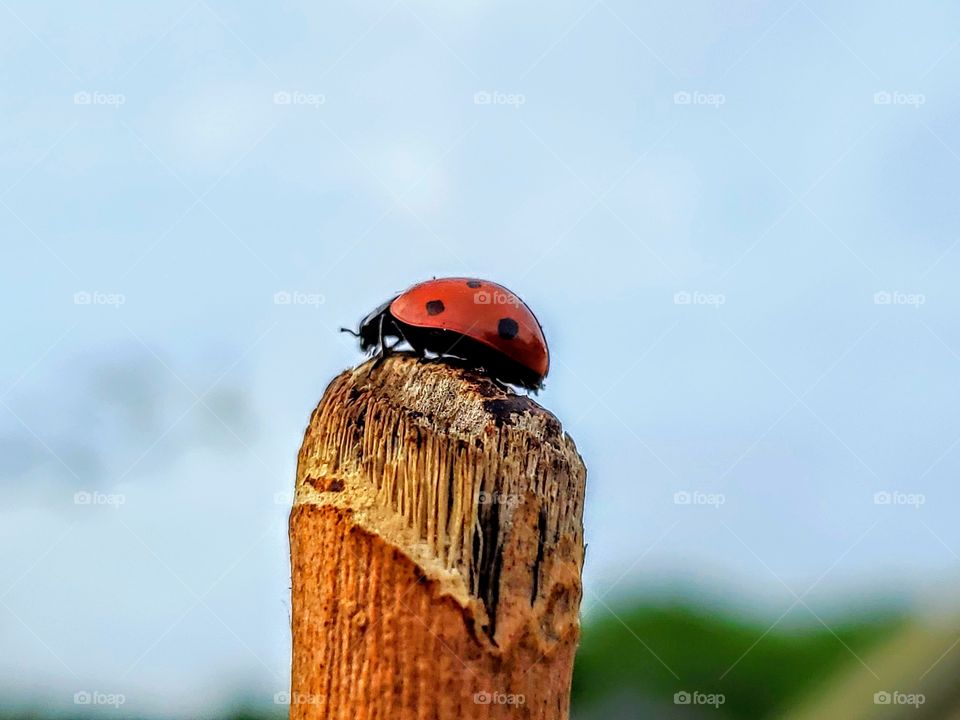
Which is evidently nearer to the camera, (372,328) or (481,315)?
(481,315)

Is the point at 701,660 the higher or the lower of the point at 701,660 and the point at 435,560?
the higher

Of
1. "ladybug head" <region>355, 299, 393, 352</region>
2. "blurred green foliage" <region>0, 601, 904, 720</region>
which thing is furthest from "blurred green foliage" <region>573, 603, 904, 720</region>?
"ladybug head" <region>355, 299, 393, 352</region>

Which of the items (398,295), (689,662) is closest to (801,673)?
Result: (689,662)

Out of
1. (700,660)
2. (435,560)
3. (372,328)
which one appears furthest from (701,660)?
(435,560)

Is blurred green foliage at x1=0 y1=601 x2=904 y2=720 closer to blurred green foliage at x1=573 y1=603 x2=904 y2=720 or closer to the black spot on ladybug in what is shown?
blurred green foliage at x1=573 y1=603 x2=904 y2=720

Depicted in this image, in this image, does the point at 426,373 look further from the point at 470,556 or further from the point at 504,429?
the point at 470,556

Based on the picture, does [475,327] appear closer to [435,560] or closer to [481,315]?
[481,315]

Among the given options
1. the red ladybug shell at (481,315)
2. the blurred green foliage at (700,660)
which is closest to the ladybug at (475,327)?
the red ladybug shell at (481,315)
